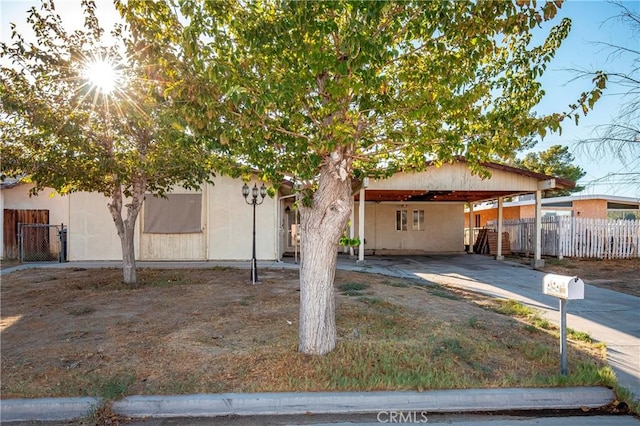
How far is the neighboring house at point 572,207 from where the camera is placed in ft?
63.8

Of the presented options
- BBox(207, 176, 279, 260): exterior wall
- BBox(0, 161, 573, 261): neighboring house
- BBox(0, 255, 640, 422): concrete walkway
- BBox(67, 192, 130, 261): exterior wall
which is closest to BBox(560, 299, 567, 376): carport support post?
BBox(0, 255, 640, 422): concrete walkway

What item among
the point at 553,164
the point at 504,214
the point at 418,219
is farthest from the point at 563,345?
the point at 553,164

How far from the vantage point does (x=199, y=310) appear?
6.14m

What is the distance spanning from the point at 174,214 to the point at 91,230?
2972 mm

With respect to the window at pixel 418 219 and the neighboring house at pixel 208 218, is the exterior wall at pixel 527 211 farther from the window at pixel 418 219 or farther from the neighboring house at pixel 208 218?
the neighboring house at pixel 208 218

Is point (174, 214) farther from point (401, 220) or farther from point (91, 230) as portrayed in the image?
point (401, 220)


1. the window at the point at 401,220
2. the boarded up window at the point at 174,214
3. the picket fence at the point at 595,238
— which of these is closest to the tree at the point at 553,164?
the picket fence at the point at 595,238

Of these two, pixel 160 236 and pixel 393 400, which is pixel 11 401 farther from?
pixel 160 236

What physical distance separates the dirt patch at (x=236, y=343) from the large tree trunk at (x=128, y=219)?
99 centimetres

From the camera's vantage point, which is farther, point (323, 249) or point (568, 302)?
point (568, 302)

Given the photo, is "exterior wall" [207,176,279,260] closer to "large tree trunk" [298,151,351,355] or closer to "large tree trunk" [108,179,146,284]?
"large tree trunk" [108,179,146,284]

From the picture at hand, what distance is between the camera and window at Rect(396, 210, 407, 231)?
19.2 metres

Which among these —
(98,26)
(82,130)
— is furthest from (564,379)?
(98,26)

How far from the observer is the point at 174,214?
1320cm
